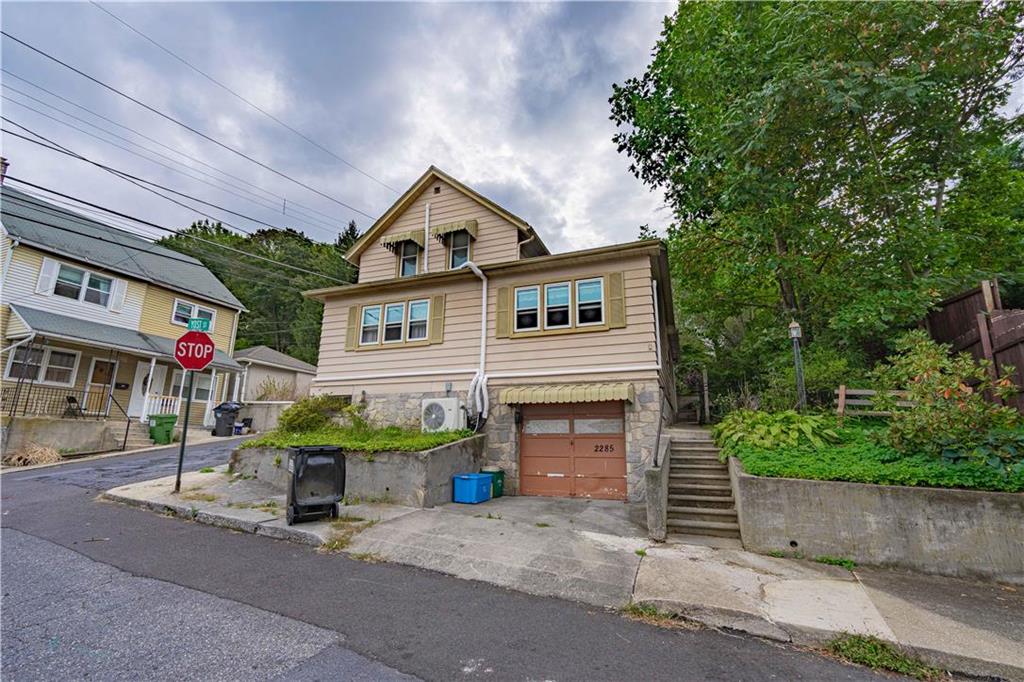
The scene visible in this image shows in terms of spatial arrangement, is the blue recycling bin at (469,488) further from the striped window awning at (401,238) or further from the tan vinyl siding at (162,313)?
the tan vinyl siding at (162,313)

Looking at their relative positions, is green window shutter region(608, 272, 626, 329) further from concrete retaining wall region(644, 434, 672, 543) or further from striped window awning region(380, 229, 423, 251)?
striped window awning region(380, 229, 423, 251)

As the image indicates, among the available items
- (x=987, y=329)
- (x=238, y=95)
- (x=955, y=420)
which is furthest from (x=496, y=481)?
(x=238, y=95)

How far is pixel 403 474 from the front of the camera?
8008mm

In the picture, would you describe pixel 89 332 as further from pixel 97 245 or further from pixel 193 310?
pixel 193 310

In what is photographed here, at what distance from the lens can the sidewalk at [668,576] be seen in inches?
143

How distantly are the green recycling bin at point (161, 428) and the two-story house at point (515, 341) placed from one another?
8.57m

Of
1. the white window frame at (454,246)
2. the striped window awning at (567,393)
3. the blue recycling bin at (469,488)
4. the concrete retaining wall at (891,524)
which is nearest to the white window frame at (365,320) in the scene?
the white window frame at (454,246)

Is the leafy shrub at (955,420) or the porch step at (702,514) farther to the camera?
the porch step at (702,514)

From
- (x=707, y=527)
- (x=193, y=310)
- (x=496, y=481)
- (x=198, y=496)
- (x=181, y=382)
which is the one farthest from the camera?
(x=193, y=310)

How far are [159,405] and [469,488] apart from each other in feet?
53.2

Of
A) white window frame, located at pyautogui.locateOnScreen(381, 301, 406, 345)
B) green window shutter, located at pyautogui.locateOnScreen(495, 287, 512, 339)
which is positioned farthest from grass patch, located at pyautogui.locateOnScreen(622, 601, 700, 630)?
white window frame, located at pyautogui.locateOnScreen(381, 301, 406, 345)

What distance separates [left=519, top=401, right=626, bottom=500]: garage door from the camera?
9172mm

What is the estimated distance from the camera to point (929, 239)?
29.5ft

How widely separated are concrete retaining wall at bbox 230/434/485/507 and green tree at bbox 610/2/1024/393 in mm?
8629
